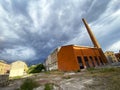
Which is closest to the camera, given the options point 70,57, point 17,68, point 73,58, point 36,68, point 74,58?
point 74,58

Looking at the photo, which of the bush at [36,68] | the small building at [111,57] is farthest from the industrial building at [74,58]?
the bush at [36,68]

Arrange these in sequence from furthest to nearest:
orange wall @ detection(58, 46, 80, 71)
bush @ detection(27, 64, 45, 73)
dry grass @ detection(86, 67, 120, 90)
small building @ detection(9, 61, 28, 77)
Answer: bush @ detection(27, 64, 45, 73)
small building @ detection(9, 61, 28, 77)
orange wall @ detection(58, 46, 80, 71)
dry grass @ detection(86, 67, 120, 90)

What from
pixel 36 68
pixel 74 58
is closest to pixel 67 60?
pixel 74 58

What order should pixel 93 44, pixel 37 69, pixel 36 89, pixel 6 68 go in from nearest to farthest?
1. pixel 36 89
2. pixel 93 44
3. pixel 37 69
4. pixel 6 68

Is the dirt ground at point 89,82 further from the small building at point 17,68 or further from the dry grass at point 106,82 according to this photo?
the small building at point 17,68

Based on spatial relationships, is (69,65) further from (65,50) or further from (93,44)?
(93,44)

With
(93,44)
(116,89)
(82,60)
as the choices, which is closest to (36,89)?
(116,89)

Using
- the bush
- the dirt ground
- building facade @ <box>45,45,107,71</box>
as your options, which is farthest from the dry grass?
the bush

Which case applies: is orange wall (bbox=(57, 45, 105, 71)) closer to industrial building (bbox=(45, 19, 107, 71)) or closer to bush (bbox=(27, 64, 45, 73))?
industrial building (bbox=(45, 19, 107, 71))

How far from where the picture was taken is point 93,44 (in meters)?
43.5

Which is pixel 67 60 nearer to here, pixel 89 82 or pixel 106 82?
pixel 89 82

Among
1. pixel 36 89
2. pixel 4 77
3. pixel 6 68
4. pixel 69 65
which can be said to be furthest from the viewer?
pixel 6 68

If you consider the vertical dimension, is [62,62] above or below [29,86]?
above

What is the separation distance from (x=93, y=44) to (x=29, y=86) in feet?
124
